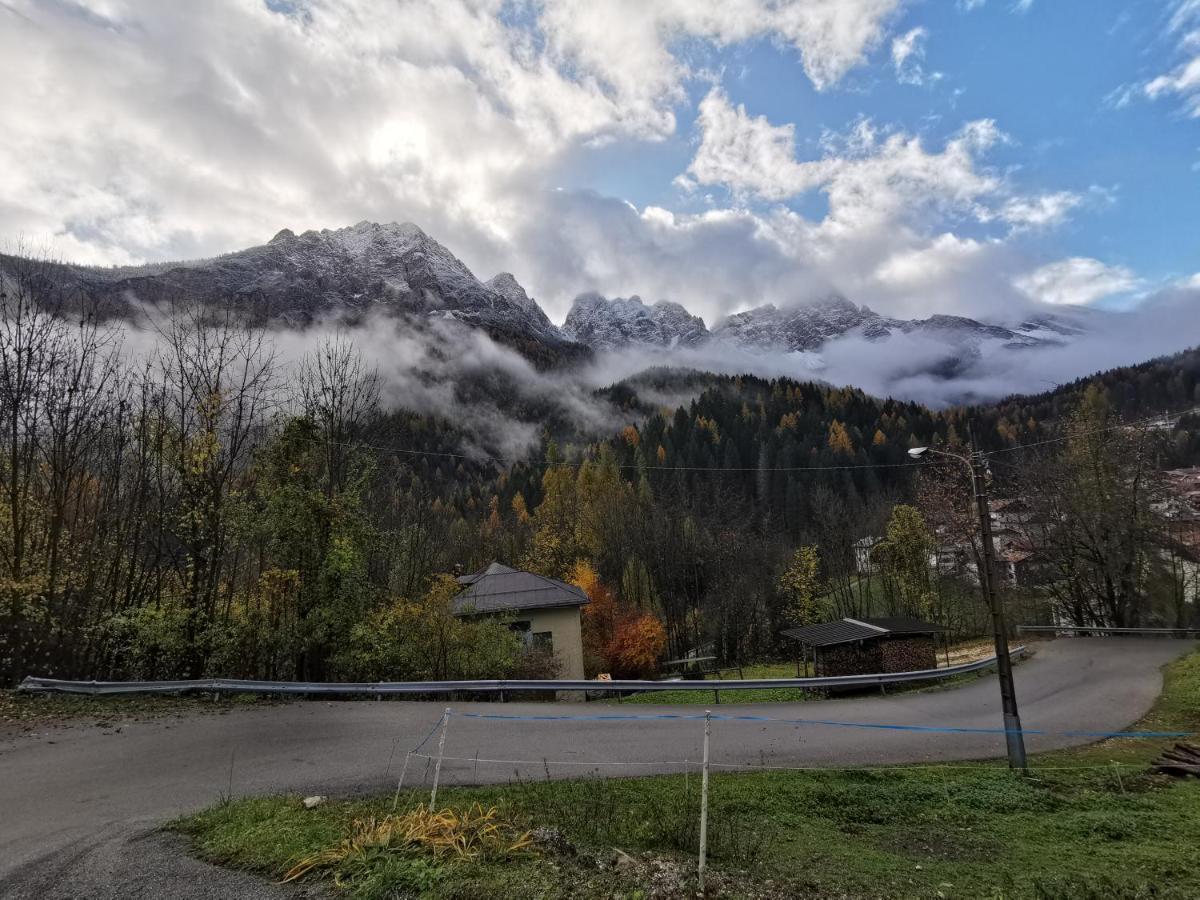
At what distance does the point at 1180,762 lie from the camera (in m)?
11.6

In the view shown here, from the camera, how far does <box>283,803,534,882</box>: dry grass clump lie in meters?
5.53

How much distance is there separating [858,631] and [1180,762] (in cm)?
1545

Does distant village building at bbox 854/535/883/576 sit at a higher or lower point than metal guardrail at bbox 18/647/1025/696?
higher

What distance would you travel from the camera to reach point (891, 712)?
693 inches

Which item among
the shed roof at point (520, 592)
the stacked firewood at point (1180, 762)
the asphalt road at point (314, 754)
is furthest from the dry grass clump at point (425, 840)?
the shed roof at point (520, 592)

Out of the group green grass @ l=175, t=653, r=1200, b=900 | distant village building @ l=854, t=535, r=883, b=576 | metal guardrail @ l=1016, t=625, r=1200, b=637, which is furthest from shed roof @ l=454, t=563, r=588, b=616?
distant village building @ l=854, t=535, r=883, b=576

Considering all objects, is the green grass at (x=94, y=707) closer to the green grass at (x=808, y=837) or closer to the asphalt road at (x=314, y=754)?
the asphalt road at (x=314, y=754)

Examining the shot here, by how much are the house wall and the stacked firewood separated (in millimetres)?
23370

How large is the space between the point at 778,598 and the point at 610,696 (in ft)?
83.4

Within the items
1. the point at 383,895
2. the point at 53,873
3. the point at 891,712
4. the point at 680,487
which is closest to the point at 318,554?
the point at 53,873

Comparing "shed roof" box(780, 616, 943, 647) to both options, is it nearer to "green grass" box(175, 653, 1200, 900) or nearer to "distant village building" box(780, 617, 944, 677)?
"distant village building" box(780, 617, 944, 677)

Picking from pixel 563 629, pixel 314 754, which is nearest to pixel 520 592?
pixel 563 629

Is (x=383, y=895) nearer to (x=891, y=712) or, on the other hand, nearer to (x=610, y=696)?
(x=891, y=712)

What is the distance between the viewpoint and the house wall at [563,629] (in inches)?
1250
